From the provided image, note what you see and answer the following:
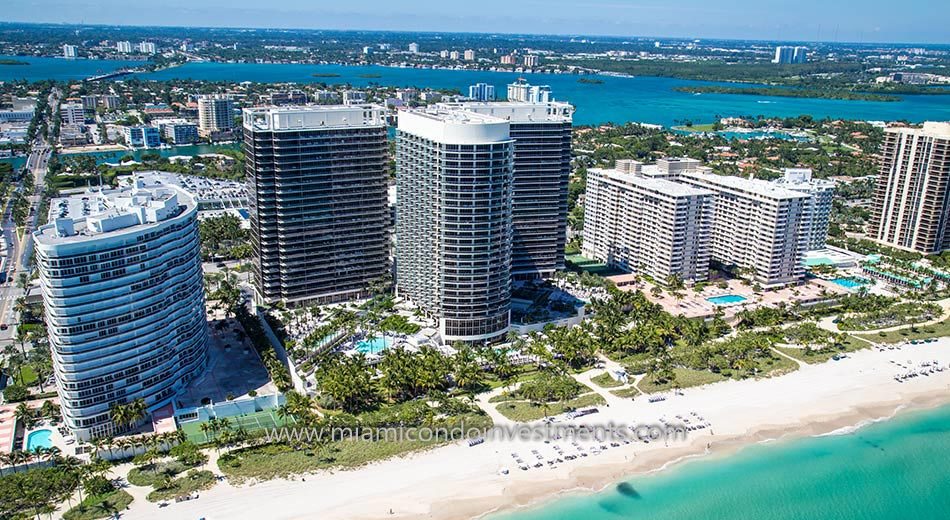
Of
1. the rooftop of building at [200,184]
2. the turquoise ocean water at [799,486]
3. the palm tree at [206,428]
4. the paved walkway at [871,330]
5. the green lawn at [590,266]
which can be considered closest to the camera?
the turquoise ocean water at [799,486]

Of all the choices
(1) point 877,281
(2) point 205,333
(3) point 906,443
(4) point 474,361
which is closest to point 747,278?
(1) point 877,281

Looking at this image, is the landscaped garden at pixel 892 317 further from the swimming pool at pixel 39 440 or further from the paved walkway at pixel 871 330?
the swimming pool at pixel 39 440

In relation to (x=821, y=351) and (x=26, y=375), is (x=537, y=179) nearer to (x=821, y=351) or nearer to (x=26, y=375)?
(x=821, y=351)

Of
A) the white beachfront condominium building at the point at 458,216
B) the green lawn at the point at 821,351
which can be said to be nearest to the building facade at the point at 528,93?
the white beachfront condominium building at the point at 458,216

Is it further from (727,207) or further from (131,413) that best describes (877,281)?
(131,413)

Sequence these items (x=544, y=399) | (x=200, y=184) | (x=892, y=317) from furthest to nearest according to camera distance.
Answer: (x=200, y=184), (x=892, y=317), (x=544, y=399)

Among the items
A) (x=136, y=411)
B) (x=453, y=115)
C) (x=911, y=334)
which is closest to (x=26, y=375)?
(x=136, y=411)
